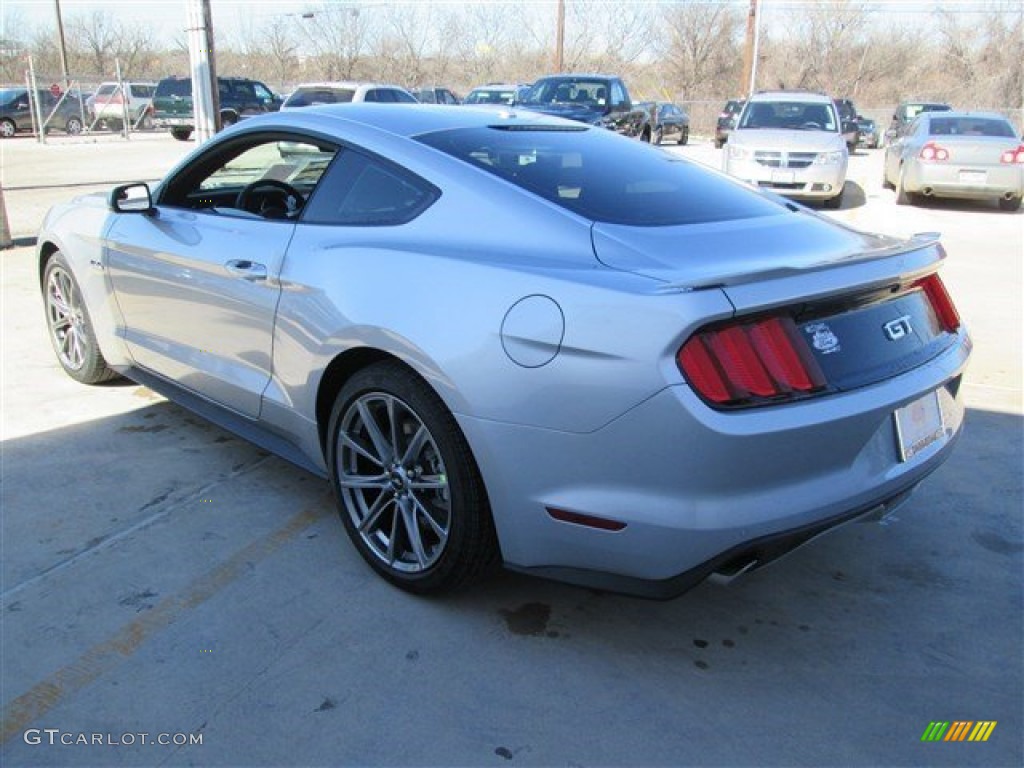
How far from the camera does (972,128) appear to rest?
1366cm

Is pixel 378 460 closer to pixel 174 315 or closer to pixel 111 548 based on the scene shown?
pixel 111 548

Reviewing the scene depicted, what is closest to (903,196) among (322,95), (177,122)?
(322,95)

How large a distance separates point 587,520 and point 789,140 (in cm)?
1178

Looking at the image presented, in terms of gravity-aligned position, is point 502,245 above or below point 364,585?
above

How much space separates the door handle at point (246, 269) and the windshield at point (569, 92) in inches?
577

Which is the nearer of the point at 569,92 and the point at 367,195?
the point at 367,195

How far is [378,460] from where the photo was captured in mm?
3049

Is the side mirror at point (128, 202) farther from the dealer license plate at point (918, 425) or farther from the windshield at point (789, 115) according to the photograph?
the windshield at point (789, 115)

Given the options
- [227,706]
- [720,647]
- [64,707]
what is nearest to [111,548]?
[64,707]

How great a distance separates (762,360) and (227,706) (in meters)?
1.75

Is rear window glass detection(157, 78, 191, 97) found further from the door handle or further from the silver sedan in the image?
the door handle

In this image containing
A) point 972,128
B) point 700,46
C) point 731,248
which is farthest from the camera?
point 700,46

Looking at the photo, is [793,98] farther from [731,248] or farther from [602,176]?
[731,248]

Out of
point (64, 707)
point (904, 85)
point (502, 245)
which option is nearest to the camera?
point (64, 707)
